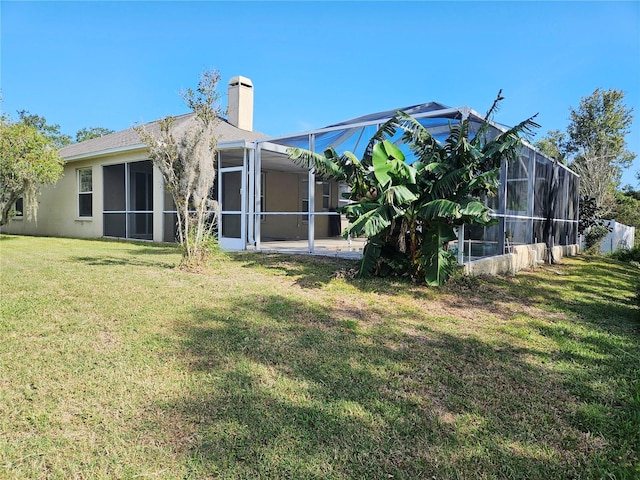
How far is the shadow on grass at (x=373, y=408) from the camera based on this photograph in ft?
7.21

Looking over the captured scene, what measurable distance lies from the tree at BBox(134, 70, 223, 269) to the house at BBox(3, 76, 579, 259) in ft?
7.34

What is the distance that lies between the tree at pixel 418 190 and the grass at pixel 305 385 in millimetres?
1129

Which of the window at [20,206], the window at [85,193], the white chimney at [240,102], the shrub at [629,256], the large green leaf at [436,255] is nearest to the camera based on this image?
the large green leaf at [436,255]

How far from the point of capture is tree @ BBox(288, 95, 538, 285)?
605 cm

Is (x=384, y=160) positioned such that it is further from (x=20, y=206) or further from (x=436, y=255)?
(x=20, y=206)

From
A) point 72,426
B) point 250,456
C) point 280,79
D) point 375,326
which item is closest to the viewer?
point 250,456

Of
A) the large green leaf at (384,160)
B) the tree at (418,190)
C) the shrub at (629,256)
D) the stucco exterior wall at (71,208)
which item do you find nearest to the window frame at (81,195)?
the stucco exterior wall at (71,208)

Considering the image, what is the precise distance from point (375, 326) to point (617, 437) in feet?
7.96

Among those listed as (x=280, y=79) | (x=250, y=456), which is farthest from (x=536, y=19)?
(x=250, y=456)

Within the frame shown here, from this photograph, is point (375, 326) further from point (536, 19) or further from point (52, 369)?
point (536, 19)

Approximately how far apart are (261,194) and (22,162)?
8209 mm

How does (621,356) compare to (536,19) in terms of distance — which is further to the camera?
(536,19)

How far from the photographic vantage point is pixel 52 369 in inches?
124

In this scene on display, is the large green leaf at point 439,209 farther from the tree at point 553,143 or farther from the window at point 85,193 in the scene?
the tree at point 553,143
